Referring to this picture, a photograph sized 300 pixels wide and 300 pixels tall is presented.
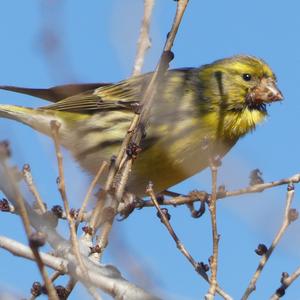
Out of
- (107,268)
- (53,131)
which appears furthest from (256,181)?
(53,131)

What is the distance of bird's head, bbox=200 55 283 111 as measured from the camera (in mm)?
6145

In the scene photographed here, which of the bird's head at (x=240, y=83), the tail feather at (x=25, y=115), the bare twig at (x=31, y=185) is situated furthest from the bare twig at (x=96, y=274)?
the bird's head at (x=240, y=83)

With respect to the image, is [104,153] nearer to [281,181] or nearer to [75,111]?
[75,111]

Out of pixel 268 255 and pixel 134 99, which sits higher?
pixel 134 99

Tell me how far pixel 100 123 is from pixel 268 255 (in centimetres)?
330

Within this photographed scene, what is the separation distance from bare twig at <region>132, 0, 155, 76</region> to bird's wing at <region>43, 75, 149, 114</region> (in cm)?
136

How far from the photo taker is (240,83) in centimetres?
638

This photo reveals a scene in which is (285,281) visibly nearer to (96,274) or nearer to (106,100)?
(96,274)

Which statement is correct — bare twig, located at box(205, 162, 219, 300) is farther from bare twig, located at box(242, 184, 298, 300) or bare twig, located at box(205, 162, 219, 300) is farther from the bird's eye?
the bird's eye

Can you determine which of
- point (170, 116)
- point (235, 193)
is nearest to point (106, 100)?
point (170, 116)

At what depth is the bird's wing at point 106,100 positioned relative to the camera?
20.7ft

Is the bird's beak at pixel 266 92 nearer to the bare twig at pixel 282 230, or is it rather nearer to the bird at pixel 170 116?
the bird at pixel 170 116

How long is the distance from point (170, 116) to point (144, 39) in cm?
155

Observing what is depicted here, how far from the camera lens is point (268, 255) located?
10.1 feet
